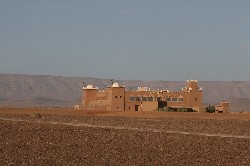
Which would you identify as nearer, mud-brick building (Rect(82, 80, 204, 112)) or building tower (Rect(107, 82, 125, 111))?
building tower (Rect(107, 82, 125, 111))

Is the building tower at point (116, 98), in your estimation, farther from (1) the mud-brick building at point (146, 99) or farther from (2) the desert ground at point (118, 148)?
(2) the desert ground at point (118, 148)

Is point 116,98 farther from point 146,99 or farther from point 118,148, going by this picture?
point 118,148

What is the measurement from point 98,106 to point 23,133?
Answer: 154 ft

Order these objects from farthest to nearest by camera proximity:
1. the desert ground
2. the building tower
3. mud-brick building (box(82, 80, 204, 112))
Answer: mud-brick building (box(82, 80, 204, 112)), the building tower, the desert ground

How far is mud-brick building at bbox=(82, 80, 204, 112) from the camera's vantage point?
74.0 metres

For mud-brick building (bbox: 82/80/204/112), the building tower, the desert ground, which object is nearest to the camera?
the desert ground

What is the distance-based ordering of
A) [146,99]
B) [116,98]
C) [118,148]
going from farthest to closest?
[146,99], [116,98], [118,148]

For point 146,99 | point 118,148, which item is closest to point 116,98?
point 146,99

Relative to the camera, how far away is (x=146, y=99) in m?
77.4

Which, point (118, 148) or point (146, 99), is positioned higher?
point (146, 99)

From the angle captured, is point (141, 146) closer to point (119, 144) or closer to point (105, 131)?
point (119, 144)

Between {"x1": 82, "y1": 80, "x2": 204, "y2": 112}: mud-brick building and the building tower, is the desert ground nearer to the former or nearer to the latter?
the building tower

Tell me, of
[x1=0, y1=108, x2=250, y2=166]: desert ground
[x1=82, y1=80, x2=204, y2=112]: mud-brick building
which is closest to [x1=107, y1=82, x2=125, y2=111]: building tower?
[x1=82, y1=80, x2=204, y2=112]: mud-brick building

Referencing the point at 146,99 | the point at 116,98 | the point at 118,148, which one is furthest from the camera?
the point at 146,99
